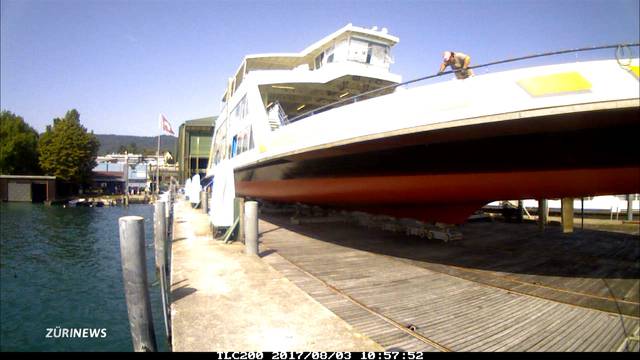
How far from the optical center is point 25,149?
1843 inches

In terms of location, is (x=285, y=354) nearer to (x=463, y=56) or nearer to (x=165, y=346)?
(x=165, y=346)

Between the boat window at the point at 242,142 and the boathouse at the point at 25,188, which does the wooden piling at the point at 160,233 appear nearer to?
the boat window at the point at 242,142

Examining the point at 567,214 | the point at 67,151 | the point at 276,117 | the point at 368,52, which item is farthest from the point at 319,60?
the point at 67,151

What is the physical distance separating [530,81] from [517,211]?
11542 millimetres

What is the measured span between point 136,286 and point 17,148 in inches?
2292

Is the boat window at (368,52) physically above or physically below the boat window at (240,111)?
above

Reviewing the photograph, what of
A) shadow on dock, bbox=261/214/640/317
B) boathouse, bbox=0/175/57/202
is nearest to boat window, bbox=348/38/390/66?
shadow on dock, bbox=261/214/640/317

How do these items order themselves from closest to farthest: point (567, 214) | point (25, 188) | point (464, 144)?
point (464, 144)
point (567, 214)
point (25, 188)

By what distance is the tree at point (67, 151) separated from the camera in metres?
44.7

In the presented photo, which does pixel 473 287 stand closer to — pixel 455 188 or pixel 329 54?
pixel 455 188

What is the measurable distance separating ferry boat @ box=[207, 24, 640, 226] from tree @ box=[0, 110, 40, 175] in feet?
176

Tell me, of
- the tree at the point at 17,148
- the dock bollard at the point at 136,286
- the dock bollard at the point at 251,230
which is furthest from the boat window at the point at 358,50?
the tree at the point at 17,148

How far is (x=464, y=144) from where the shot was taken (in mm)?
5066

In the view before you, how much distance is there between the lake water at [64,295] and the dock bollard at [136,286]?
241 centimetres
